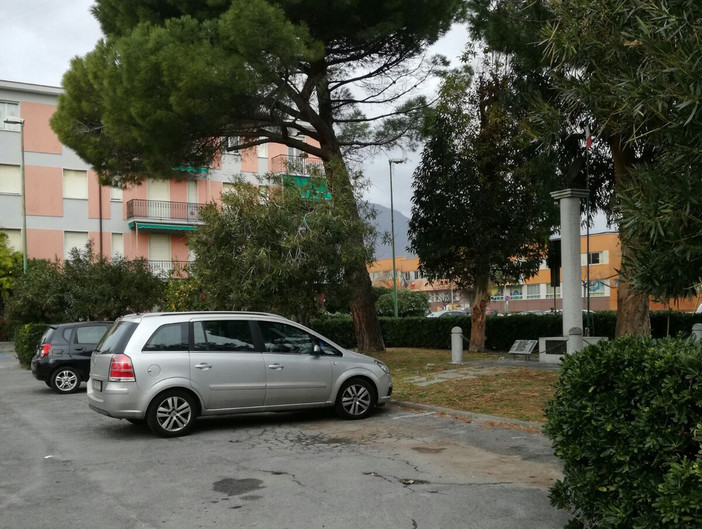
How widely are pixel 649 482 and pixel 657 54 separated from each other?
297cm

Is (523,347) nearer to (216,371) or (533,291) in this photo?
(216,371)

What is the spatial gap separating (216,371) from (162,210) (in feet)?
102

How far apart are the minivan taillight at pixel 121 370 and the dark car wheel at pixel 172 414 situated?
0.48m

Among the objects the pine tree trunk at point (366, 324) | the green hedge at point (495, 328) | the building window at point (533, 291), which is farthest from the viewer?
the building window at point (533, 291)

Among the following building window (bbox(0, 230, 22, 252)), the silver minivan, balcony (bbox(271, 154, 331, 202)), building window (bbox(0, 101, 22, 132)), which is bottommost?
the silver minivan

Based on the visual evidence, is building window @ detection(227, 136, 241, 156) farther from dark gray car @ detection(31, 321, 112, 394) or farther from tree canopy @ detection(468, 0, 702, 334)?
tree canopy @ detection(468, 0, 702, 334)

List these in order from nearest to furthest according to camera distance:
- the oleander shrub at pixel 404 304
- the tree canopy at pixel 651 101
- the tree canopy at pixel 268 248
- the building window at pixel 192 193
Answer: the tree canopy at pixel 651 101 → the tree canopy at pixel 268 248 → the building window at pixel 192 193 → the oleander shrub at pixel 404 304

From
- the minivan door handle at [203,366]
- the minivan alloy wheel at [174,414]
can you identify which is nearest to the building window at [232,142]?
the minivan door handle at [203,366]

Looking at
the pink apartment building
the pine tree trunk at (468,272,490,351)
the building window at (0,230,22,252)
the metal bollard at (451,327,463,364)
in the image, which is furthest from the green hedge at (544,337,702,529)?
the building window at (0,230,22,252)

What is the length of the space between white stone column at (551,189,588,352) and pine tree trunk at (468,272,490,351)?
5333mm

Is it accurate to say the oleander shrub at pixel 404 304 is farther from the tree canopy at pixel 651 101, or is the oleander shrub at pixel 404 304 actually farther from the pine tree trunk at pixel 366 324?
the tree canopy at pixel 651 101

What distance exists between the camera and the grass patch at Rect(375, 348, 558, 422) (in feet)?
35.9

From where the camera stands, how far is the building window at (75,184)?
37.6m

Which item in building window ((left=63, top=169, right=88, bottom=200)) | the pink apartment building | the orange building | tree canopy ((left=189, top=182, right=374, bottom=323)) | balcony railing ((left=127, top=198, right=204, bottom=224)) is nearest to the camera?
tree canopy ((left=189, top=182, right=374, bottom=323))
